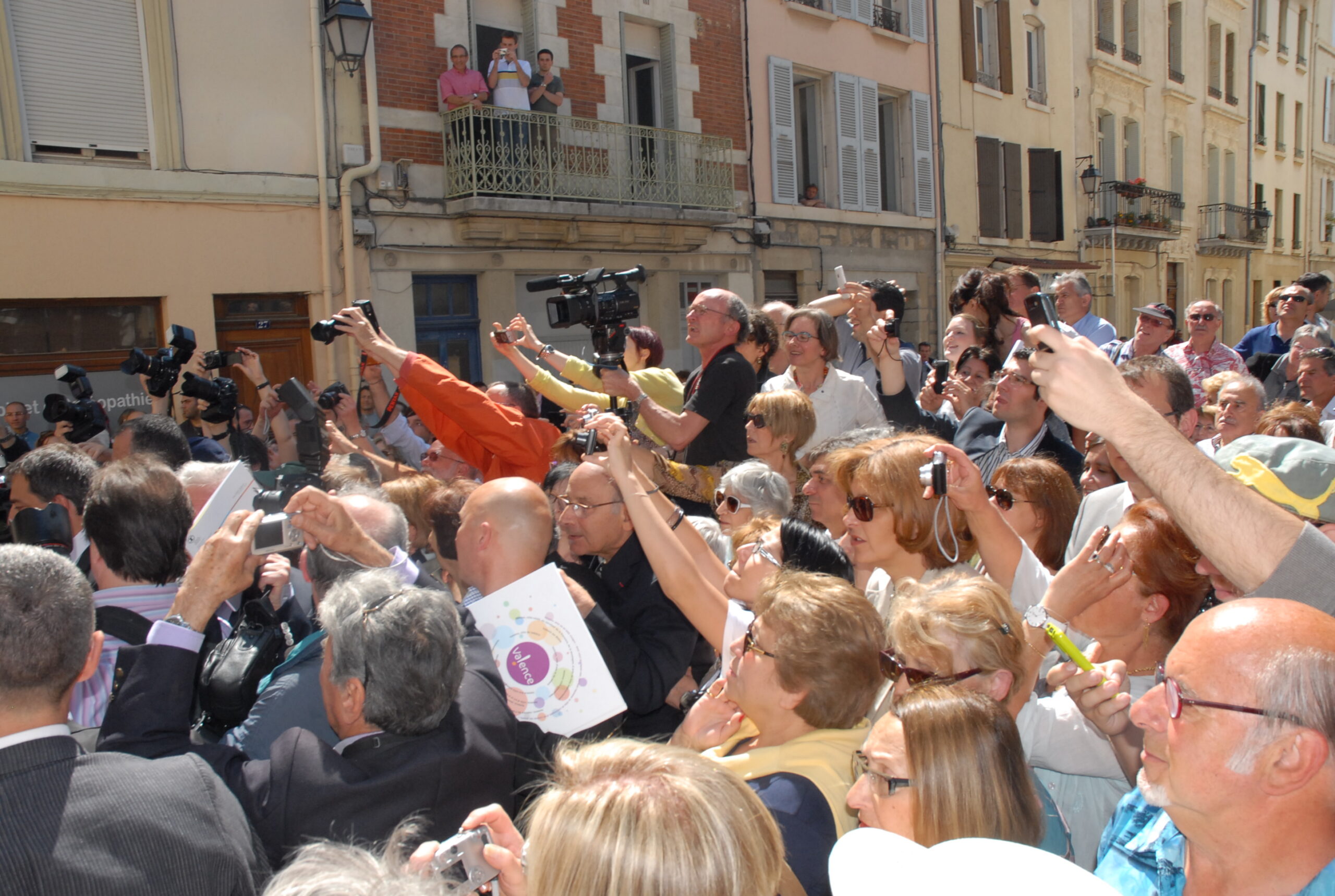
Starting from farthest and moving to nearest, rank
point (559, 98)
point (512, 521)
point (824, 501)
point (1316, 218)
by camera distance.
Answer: point (1316, 218), point (559, 98), point (824, 501), point (512, 521)

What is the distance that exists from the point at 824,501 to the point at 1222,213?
25.7 m

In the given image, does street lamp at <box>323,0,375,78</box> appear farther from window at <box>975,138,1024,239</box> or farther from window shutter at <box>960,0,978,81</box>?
window at <box>975,138,1024,239</box>

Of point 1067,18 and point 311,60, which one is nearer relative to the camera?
point 311,60

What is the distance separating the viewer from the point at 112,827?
158cm

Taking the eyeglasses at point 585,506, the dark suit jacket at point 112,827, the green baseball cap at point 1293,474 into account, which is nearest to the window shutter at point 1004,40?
the eyeglasses at point 585,506

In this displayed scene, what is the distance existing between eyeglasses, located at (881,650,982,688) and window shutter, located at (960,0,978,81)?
1675cm

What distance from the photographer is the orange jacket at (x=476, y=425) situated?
457 cm

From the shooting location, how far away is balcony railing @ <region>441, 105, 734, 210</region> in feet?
33.8

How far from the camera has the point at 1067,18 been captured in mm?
18953

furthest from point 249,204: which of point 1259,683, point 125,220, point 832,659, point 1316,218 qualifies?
point 1316,218

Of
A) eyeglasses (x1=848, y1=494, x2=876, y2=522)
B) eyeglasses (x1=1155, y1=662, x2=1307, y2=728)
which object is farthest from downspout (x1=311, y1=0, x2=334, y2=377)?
eyeglasses (x1=1155, y1=662, x2=1307, y2=728)

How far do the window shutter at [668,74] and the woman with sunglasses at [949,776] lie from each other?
460 inches

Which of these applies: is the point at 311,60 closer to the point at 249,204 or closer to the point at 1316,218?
the point at 249,204

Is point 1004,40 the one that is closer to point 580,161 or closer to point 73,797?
point 580,161
